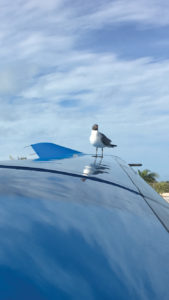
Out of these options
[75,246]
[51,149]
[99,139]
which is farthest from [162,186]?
[75,246]

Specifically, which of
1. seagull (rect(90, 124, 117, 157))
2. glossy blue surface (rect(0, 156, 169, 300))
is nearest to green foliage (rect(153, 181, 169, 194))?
seagull (rect(90, 124, 117, 157))

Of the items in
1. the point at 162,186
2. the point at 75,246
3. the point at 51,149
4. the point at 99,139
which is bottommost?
the point at 162,186

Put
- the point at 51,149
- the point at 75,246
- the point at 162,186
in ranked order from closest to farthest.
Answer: the point at 75,246 → the point at 51,149 → the point at 162,186

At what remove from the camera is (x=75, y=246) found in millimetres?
723

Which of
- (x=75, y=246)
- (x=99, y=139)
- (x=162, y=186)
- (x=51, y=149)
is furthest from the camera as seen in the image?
(x=162, y=186)

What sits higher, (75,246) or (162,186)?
(75,246)

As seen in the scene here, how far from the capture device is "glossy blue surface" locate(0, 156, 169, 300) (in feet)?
1.80

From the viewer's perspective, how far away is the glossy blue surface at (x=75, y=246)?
548mm

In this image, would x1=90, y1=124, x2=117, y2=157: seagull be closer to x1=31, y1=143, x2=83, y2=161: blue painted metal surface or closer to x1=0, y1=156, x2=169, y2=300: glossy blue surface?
x1=31, y1=143, x2=83, y2=161: blue painted metal surface

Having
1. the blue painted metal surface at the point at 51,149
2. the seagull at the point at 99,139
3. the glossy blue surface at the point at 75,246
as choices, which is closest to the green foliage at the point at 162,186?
the seagull at the point at 99,139

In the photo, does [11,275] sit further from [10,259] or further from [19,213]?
[19,213]

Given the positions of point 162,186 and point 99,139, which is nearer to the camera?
point 99,139

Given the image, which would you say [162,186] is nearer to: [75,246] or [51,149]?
[51,149]

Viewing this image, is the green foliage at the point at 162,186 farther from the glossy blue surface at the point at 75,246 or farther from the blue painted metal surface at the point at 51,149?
the glossy blue surface at the point at 75,246
